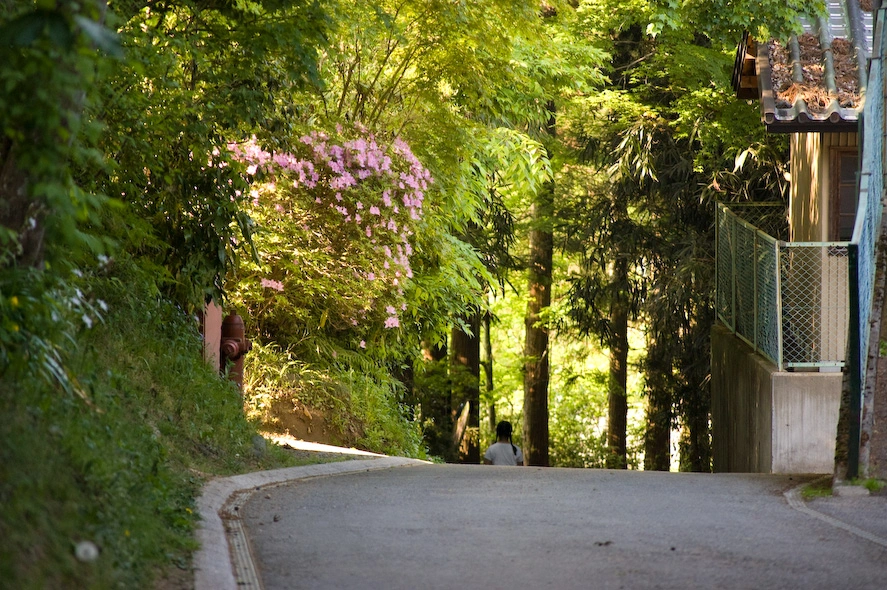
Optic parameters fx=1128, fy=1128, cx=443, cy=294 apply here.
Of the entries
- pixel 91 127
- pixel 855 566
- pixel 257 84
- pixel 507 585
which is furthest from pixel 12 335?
pixel 257 84

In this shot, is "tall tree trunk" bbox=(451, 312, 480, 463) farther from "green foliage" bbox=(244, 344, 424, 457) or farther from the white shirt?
the white shirt

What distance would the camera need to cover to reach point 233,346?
12773mm

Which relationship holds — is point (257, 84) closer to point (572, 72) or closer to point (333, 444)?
point (333, 444)

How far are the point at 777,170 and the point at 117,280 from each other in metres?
13.0

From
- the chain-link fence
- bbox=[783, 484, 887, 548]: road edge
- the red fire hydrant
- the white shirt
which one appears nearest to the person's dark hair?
the white shirt

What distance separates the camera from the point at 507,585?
5.51 meters

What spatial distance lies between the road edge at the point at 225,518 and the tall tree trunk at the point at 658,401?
1286 centimetres

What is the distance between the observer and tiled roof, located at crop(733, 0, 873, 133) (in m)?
12.7

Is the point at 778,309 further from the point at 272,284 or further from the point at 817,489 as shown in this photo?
the point at 272,284

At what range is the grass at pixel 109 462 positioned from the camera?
14.0 ft

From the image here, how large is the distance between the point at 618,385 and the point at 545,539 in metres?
21.0

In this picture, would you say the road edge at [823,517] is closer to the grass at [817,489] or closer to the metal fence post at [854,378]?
the grass at [817,489]

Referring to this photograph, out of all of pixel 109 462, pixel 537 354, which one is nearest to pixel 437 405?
pixel 537 354

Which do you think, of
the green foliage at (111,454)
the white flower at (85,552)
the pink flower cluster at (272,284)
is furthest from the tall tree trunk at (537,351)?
the white flower at (85,552)
